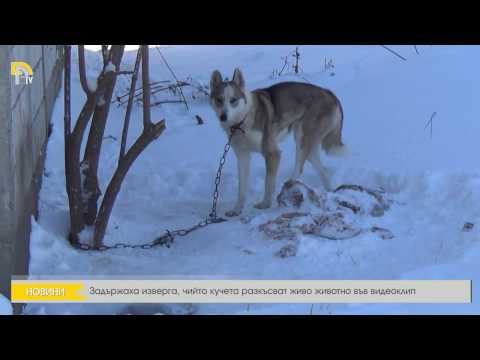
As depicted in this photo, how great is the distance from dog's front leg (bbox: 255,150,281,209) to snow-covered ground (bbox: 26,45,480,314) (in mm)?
126

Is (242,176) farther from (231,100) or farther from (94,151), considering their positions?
(94,151)

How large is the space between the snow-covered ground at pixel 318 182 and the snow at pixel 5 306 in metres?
0.26

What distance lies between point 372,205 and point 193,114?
264cm

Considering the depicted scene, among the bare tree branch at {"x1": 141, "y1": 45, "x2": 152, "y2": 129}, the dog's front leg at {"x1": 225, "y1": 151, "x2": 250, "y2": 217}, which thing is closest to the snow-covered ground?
the dog's front leg at {"x1": 225, "y1": 151, "x2": 250, "y2": 217}

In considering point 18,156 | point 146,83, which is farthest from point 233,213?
point 18,156

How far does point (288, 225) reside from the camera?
13.7 feet

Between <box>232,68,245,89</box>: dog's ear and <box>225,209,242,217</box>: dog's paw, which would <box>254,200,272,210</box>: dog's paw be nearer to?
<box>225,209,242,217</box>: dog's paw

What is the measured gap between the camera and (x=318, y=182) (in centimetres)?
518

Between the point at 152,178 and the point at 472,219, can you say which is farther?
the point at 152,178

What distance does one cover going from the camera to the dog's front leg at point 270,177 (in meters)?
4.77

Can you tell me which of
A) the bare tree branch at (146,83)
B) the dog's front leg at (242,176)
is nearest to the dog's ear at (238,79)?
the dog's front leg at (242,176)

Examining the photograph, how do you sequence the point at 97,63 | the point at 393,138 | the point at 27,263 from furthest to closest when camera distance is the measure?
the point at 97,63 → the point at 393,138 → the point at 27,263

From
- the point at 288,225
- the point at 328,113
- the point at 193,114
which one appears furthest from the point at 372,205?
the point at 193,114

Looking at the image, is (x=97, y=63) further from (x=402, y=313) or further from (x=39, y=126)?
(x=402, y=313)
